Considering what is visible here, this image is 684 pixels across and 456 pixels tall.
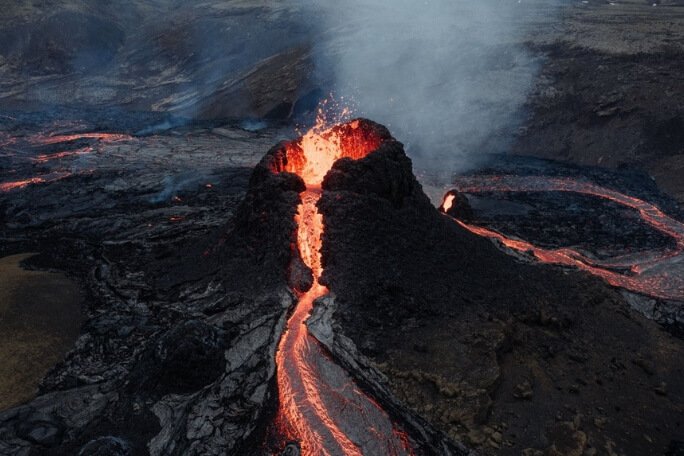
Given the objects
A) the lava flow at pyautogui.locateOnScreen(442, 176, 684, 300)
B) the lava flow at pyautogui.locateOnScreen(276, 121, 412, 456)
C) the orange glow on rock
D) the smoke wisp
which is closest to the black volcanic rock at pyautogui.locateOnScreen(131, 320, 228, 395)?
the lava flow at pyautogui.locateOnScreen(276, 121, 412, 456)

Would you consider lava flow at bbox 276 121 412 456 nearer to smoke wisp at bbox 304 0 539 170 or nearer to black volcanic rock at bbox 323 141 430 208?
black volcanic rock at bbox 323 141 430 208

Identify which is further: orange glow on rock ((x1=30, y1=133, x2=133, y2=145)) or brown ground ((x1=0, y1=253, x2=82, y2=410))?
orange glow on rock ((x1=30, y1=133, x2=133, y2=145))

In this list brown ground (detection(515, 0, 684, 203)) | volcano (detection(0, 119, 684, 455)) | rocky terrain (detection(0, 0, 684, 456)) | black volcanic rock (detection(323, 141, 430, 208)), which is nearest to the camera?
volcano (detection(0, 119, 684, 455))

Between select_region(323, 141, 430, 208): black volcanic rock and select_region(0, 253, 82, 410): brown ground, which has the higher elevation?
select_region(323, 141, 430, 208): black volcanic rock

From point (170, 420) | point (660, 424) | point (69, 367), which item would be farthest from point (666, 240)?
point (69, 367)

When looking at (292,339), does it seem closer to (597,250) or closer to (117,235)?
(117,235)

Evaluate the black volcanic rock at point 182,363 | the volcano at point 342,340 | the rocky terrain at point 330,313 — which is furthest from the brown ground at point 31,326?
the black volcanic rock at point 182,363

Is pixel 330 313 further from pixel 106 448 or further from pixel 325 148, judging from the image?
pixel 325 148
